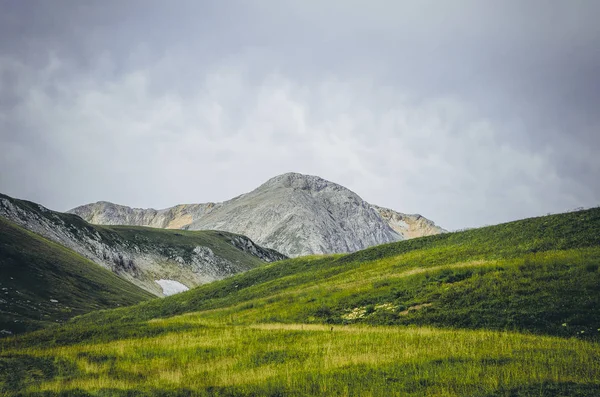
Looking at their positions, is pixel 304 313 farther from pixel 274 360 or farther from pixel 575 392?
pixel 575 392

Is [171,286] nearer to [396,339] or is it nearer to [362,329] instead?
[362,329]

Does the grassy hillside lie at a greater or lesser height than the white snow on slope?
greater

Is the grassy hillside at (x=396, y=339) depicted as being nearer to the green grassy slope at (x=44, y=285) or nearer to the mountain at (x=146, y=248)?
the green grassy slope at (x=44, y=285)

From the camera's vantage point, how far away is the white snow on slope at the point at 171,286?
4599 inches

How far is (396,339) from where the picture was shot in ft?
65.8

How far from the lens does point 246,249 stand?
590 ft

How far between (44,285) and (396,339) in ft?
188

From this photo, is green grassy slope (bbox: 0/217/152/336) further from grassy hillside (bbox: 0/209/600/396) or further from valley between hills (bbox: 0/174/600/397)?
grassy hillside (bbox: 0/209/600/396)

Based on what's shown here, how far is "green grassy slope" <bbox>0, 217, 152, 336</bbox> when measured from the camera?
47.0 meters

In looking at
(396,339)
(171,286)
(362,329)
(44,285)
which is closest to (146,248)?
(171,286)

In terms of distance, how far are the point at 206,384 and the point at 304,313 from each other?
18.6 metres

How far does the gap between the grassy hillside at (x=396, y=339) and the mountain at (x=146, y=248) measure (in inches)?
2453

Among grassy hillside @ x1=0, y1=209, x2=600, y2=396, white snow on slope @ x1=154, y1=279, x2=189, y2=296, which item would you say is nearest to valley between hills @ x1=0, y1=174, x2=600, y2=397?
grassy hillside @ x1=0, y1=209, x2=600, y2=396

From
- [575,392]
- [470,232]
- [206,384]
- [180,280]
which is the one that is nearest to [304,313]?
[206,384]
